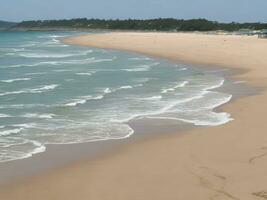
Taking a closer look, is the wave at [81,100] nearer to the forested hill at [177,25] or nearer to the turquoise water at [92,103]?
the turquoise water at [92,103]

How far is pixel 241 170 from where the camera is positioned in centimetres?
1057

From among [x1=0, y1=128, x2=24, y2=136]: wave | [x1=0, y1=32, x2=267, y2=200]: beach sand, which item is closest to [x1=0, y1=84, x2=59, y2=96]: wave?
[x1=0, y1=128, x2=24, y2=136]: wave

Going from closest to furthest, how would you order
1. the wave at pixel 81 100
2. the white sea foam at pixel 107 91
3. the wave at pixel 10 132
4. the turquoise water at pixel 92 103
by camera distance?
1. the turquoise water at pixel 92 103
2. the wave at pixel 10 132
3. the wave at pixel 81 100
4. the white sea foam at pixel 107 91

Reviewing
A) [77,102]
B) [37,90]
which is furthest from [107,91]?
[77,102]

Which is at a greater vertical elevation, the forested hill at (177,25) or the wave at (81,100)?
the wave at (81,100)

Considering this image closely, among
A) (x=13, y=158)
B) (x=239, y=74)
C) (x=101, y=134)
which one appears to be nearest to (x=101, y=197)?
(x=13, y=158)

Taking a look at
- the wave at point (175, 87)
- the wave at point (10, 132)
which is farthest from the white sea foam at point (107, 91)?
the wave at point (10, 132)

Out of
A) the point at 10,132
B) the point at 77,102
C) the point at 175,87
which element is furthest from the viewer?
the point at 175,87

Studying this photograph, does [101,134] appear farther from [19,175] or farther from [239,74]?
[239,74]

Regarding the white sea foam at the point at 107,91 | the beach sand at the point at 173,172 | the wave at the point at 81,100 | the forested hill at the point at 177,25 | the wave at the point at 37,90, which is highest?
the beach sand at the point at 173,172

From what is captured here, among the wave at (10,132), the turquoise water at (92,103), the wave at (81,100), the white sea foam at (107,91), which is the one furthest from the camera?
the white sea foam at (107,91)

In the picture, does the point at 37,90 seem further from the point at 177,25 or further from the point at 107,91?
the point at 177,25

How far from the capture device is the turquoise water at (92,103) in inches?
583

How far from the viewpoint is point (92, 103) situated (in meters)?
20.6
